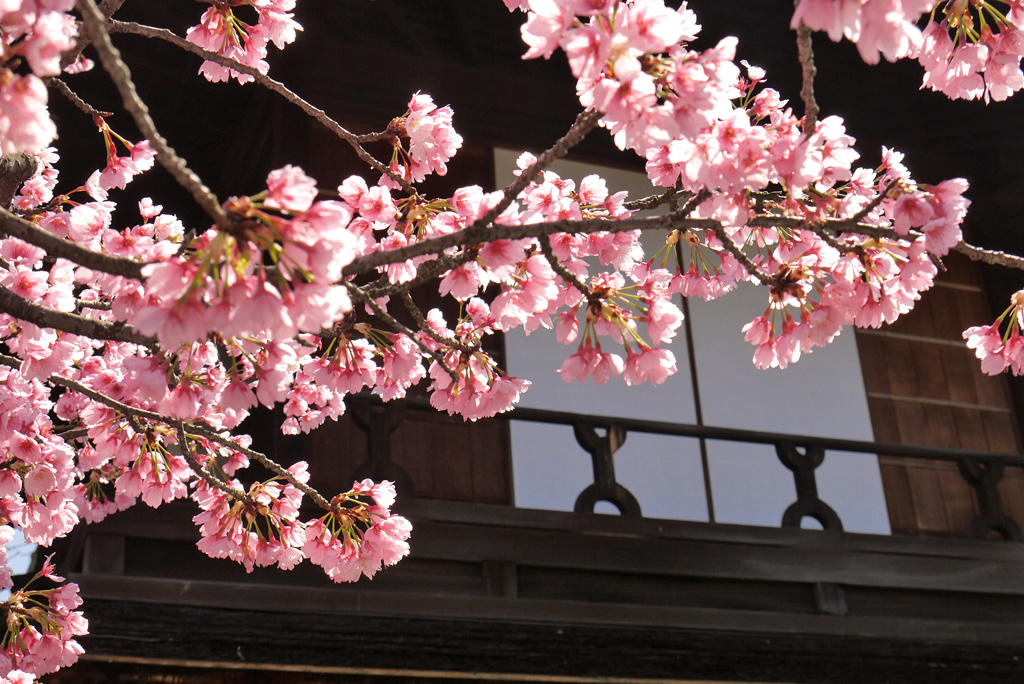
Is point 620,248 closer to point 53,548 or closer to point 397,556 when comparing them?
point 397,556

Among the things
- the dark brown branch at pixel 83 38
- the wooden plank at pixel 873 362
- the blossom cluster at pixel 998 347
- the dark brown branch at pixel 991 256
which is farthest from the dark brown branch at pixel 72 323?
the wooden plank at pixel 873 362

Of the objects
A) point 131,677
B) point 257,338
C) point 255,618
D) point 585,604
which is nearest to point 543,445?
point 585,604

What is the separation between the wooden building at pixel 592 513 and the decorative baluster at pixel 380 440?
0.01 m

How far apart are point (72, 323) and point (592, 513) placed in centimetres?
283

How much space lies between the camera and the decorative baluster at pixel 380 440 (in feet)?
12.4

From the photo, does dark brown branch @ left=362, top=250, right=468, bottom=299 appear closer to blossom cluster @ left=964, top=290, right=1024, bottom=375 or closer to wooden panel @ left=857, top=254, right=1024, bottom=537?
blossom cluster @ left=964, top=290, right=1024, bottom=375

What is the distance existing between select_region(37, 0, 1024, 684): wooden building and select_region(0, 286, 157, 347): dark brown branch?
6.51 ft

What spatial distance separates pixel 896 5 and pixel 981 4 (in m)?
0.63

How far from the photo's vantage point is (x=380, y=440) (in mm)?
3867

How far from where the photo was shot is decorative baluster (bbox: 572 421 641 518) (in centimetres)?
411

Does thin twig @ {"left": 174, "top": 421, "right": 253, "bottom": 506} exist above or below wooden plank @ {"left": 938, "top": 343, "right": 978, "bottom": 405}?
A: below

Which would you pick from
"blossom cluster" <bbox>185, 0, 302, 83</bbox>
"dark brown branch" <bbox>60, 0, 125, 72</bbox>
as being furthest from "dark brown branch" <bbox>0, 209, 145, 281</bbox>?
"blossom cluster" <bbox>185, 0, 302, 83</bbox>

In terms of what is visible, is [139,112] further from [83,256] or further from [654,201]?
[654,201]

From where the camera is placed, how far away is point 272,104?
5020 mm
